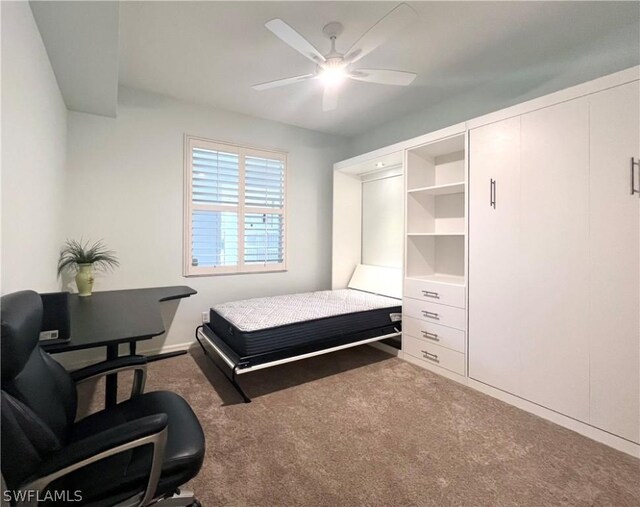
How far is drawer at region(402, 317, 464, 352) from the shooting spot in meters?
2.63

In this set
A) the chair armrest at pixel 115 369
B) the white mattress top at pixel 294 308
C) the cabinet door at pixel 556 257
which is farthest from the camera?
the white mattress top at pixel 294 308

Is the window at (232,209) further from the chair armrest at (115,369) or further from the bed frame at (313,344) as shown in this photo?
the chair armrest at (115,369)

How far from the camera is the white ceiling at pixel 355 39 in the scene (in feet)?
6.51

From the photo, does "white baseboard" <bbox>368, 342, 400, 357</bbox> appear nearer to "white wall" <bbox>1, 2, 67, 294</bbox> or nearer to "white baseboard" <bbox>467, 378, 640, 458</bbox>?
"white baseboard" <bbox>467, 378, 640, 458</bbox>

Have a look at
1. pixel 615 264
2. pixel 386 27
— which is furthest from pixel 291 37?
pixel 615 264

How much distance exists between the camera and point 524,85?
2719mm

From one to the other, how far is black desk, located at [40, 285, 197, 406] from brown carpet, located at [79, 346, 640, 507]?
70 centimetres

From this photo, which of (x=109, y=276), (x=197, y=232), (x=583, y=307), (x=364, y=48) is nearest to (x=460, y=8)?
(x=364, y=48)

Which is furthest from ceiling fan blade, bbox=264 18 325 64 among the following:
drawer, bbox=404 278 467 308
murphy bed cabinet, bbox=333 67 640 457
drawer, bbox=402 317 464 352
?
drawer, bbox=402 317 464 352

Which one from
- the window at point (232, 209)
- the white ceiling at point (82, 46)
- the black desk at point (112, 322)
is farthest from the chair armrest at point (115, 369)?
the window at point (232, 209)

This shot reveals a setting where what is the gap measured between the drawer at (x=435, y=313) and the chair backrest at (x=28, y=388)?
2.59 meters

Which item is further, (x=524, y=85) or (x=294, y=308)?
(x=294, y=308)

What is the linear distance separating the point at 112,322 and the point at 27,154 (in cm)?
99

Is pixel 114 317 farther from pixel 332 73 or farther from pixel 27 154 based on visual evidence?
pixel 332 73
